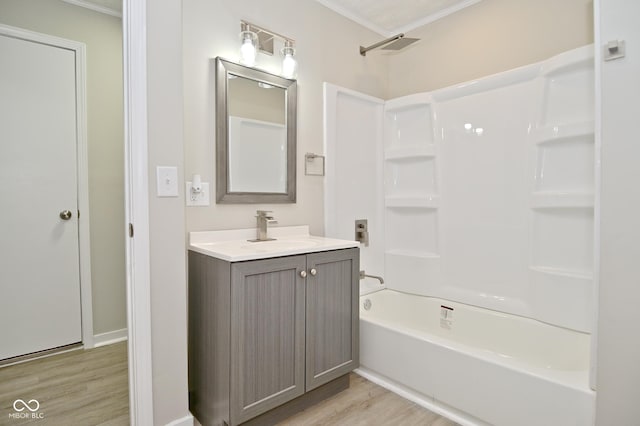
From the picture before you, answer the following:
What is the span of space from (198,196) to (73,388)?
143 cm

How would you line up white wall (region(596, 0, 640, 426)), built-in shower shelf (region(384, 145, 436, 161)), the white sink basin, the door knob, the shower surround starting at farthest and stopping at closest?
built-in shower shelf (region(384, 145, 436, 161)), the door knob, the shower surround, the white sink basin, white wall (region(596, 0, 640, 426))

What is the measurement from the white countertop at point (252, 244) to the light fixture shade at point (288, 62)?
1004mm

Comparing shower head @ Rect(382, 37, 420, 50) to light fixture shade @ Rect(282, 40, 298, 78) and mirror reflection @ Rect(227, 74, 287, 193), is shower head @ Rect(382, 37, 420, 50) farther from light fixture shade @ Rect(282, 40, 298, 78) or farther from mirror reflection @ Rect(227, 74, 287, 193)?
mirror reflection @ Rect(227, 74, 287, 193)

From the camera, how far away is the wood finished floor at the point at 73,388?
1746mm

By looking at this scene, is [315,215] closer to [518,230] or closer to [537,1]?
[518,230]

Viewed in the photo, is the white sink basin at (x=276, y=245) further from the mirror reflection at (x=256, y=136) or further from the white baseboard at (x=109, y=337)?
the white baseboard at (x=109, y=337)

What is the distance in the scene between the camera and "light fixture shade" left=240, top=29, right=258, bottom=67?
1.93m

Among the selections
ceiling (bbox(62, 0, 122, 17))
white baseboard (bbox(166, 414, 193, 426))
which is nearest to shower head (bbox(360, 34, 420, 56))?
ceiling (bbox(62, 0, 122, 17))

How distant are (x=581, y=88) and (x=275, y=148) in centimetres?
181

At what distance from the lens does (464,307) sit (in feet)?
7.86

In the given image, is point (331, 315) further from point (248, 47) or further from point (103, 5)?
point (103, 5)

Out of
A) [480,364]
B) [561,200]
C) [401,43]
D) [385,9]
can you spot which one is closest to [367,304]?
[480,364]

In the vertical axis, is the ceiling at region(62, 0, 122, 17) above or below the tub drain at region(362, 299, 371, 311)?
above

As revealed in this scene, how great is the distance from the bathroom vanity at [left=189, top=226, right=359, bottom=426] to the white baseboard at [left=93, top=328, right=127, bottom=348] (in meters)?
1.32
